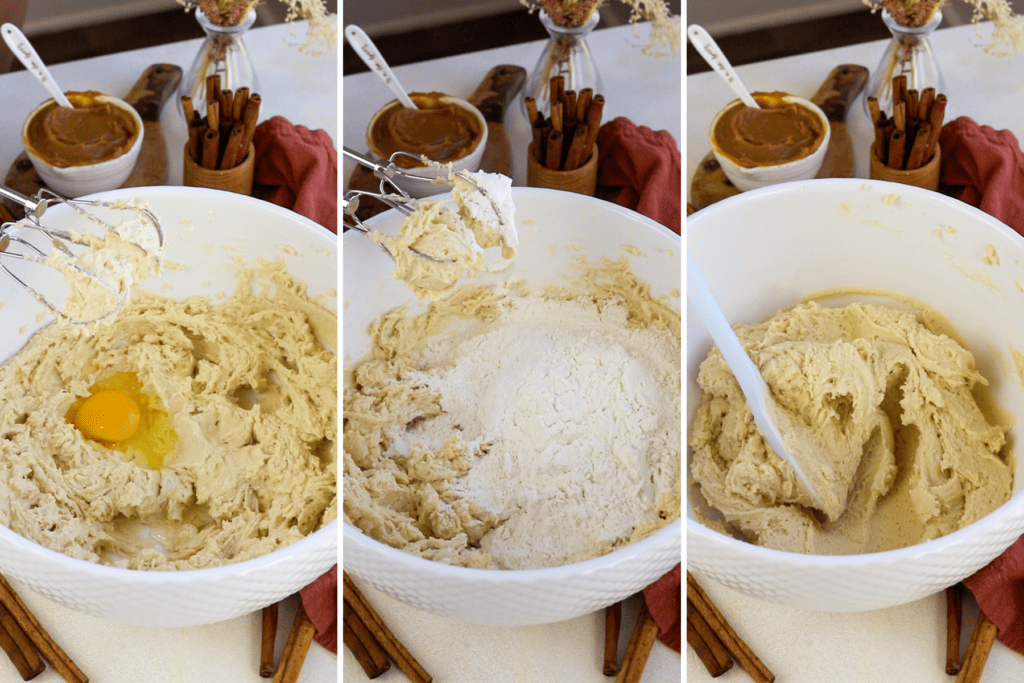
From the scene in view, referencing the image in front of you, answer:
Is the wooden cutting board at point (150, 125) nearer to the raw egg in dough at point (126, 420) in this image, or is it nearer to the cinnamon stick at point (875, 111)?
the raw egg in dough at point (126, 420)

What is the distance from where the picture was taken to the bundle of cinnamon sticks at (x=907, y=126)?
1.31 meters

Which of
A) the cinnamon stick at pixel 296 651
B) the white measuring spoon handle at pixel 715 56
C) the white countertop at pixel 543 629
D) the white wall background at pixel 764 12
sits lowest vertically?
the cinnamon stick at pixel 296 651

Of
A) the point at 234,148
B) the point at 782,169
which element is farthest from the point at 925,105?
the point at 234,148

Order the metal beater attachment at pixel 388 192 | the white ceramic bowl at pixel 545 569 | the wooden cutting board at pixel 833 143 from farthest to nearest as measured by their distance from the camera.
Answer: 1. the wooden cutting board at pixel 833 143
2. the metal beater attachment at pixel 388 192
3. the white ceramic bowl at pixel 545 569

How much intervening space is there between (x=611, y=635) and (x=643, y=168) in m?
0.63

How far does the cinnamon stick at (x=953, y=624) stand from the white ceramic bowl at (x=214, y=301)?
81 cm

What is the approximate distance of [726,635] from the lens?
3.94 ft

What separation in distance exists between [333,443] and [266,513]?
0.42ft

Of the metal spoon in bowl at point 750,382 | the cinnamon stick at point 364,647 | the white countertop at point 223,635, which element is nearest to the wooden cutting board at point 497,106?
the white countertop at point 223,635

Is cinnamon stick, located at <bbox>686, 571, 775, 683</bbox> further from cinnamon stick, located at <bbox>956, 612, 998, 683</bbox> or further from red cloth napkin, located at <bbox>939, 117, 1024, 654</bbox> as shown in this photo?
red cloth napkin, located at <bbox>939, 117, 1024, 654</bbox>

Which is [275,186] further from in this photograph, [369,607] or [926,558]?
[926,558]

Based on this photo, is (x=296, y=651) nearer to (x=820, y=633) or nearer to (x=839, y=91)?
(x=820, y=633)

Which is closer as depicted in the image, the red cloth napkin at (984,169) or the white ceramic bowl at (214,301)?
the white ceramic bowl at (214,301)

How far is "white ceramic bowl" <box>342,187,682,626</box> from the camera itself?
3.51ft
